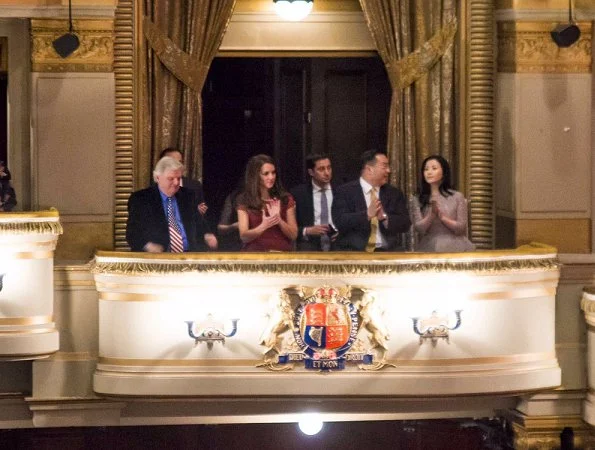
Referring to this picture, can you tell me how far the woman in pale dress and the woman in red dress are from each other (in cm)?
77

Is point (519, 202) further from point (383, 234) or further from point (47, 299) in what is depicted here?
point (47, 299)

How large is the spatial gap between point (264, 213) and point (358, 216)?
0.54 m

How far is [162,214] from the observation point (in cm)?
1135

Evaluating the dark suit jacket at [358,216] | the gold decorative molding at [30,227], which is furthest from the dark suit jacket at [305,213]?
the gold decorative molding at [30,227]

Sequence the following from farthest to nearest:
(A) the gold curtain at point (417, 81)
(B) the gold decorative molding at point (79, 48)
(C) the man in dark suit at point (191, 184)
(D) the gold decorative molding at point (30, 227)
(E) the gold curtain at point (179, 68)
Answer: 1. (A) the gold curtain at point (417, 81)
2. (E) the gold curtain at point (179, 68)
3. (B) the gold decorative molding at point (79, 48)
4. (C) the man in dark suit at point (191, 184)
5. (D) the gold decorative molding at point (30, 227)

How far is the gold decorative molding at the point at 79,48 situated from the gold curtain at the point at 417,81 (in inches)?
74.5

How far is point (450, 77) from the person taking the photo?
1288cm

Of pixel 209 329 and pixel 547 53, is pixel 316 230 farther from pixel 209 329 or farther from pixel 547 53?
pixel 547 53

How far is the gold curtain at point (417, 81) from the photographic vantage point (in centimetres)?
1288

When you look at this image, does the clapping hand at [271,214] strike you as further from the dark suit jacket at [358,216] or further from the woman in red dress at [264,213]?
the dark suit jacket at [358,216]

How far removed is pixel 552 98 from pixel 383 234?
154cm

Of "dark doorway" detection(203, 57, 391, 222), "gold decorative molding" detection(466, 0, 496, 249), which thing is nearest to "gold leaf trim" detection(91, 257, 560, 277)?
"gold decorative molding" detection(466, 0, 496, 249)

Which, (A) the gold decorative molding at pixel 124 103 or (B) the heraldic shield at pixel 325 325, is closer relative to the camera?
(B) the heraldic shield at pixel 325 325

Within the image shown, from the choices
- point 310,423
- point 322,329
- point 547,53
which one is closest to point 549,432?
point 310,423
